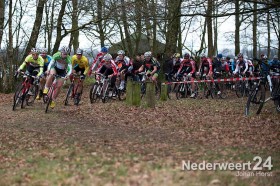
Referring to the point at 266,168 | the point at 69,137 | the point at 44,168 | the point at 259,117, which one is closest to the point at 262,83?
the point at 259,117

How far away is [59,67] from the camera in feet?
51.9

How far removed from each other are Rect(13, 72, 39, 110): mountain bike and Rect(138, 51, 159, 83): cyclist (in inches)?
197

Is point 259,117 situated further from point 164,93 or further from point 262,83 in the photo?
point 164,93

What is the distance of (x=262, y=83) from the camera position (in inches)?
520

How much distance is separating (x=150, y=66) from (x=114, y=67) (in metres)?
2.30

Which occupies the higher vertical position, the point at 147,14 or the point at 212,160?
the point at 147,14

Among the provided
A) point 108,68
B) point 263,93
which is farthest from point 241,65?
point 263,93

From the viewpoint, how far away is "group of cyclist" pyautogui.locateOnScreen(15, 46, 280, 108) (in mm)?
15461

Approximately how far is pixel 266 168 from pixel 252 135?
10.2 ft

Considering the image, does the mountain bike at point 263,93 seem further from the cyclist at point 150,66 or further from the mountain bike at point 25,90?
the cyclist at point 150,66

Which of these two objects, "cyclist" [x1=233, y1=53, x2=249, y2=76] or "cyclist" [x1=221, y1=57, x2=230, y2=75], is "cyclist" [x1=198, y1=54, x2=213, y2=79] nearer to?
"cyclist" [x1=233, y1=53, x2=249, y2=76]

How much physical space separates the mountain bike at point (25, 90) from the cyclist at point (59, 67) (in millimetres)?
758

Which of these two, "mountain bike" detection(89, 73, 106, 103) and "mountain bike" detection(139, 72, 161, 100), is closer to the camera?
"mountain bike" detection(89, 73, 106, 103)

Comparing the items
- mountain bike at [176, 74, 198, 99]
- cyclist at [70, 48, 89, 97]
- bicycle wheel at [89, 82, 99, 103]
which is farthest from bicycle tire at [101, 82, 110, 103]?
mountain bike at [176, 74, 198, 99]
